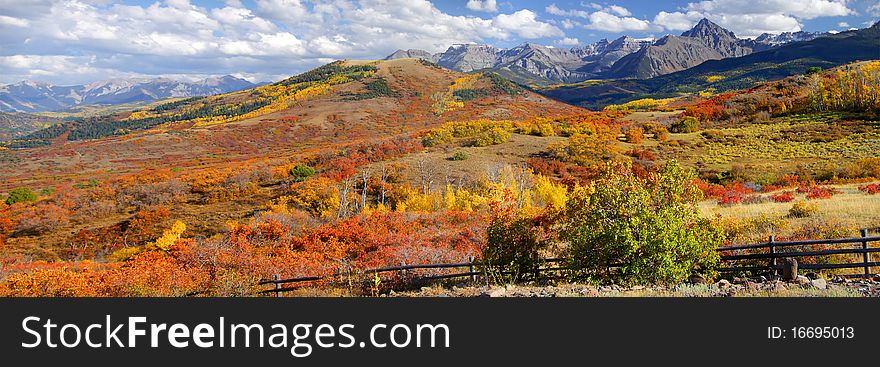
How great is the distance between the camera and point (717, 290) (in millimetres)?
11156

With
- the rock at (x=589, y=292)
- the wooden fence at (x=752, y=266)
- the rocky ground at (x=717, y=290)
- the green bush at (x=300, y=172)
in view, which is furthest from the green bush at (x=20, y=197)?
the rock at (x=589, y=292)

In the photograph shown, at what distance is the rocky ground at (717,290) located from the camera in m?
9.99

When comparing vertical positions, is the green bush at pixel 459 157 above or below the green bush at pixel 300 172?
above

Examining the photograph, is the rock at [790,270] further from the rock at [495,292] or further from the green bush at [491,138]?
the green bush at [491,138]

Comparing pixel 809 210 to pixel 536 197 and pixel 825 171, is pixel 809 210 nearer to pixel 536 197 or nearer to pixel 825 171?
pixel 536 197

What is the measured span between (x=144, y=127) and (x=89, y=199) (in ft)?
527

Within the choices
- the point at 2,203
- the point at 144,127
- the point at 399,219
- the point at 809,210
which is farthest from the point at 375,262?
the point at 144,127

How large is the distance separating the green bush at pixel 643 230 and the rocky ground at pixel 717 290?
522mm

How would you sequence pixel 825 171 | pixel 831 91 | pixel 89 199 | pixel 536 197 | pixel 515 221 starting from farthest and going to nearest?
1. pixel 831 91
2. pixel 89 199
3. pixel 825 171
4. pixel 536 197
5. pixel 515 221

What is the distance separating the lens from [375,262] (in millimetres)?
19906

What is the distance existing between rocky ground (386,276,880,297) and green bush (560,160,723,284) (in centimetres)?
52

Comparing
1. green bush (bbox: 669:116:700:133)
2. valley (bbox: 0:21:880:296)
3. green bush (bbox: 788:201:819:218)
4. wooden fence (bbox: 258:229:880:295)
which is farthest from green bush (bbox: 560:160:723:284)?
green bush (bbox: 669:116:700:133)

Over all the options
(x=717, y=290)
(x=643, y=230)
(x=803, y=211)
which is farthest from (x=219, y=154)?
(x=717, y=290)

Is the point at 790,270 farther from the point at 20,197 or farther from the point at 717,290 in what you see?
→ the point at 20,197
